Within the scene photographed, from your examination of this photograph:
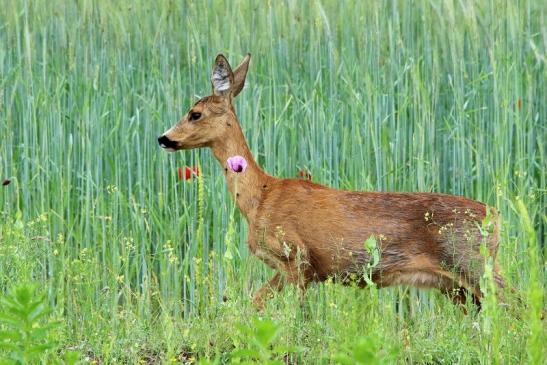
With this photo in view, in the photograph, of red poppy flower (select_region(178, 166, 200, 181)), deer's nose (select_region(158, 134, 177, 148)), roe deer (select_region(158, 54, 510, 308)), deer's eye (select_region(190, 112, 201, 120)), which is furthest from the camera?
red poppy flower (select_region(178, 166, 200, 181))

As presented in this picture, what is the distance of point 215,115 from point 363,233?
3.18ft

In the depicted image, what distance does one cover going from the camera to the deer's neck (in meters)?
5.80

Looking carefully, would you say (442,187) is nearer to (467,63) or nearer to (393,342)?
(467,63)

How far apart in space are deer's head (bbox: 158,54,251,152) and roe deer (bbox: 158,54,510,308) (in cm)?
6

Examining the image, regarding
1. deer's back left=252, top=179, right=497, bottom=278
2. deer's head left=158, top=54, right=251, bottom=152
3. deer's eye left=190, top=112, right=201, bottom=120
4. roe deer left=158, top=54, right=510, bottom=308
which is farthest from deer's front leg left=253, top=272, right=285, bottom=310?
deer's eye left=190, top=112, right=201, bottom=120

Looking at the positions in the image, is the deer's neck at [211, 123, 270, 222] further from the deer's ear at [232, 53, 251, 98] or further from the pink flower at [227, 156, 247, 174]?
the deer's ear at [232, 53, 251, 98]

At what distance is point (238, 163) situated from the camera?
5.62m

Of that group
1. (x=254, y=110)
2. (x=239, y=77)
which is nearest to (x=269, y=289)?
(x=239, y=77)

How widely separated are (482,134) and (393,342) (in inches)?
106

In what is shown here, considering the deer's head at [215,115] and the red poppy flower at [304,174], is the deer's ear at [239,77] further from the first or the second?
the red poppy flower at [304,174]

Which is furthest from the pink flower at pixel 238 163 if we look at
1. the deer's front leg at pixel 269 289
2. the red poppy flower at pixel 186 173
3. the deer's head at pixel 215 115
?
the deer's front leg at pixel 269 289

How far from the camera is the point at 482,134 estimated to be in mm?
6633

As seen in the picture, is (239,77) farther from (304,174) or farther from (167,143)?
(304,174)

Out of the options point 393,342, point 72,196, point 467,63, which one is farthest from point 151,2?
point 393,342
